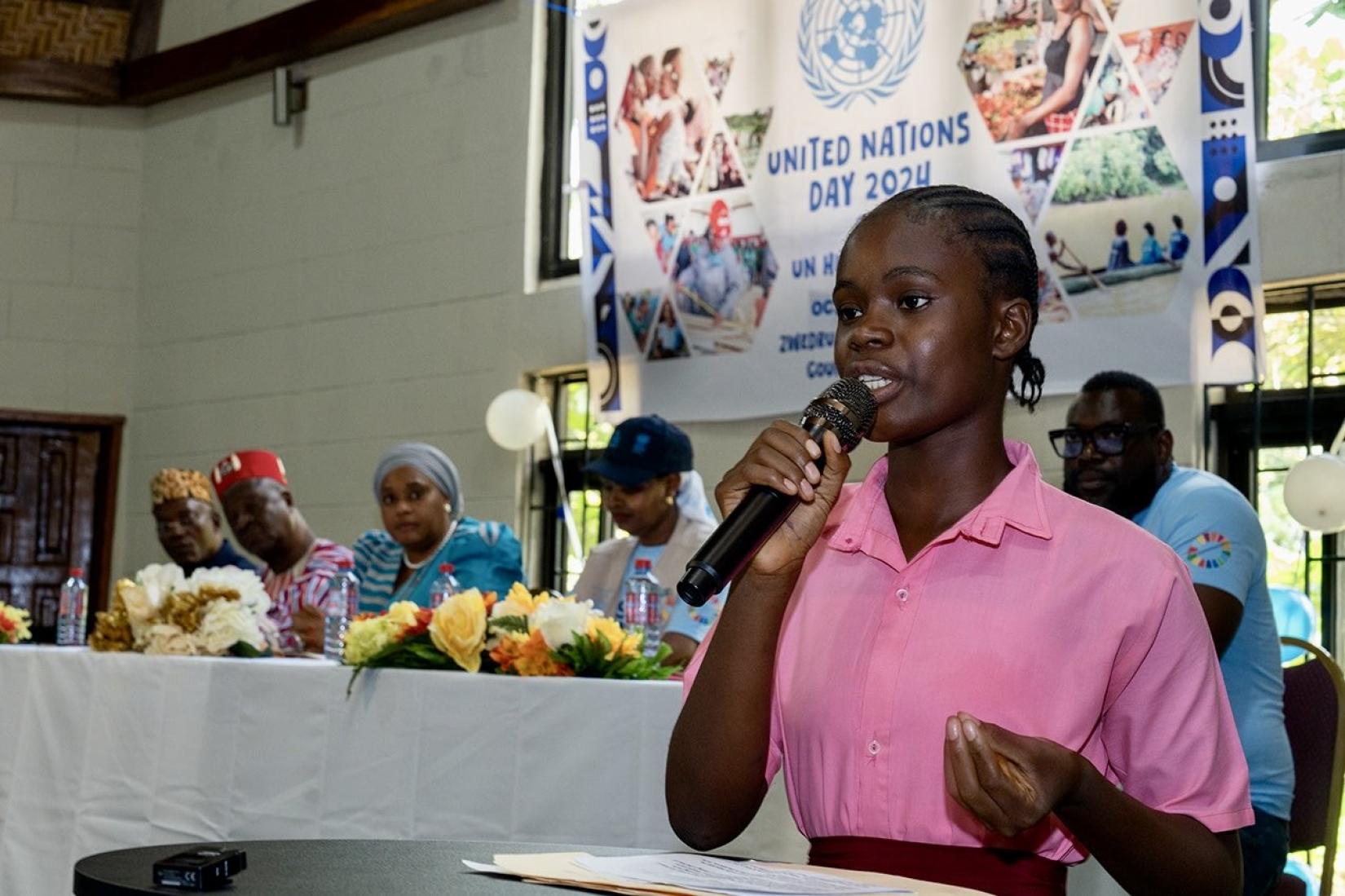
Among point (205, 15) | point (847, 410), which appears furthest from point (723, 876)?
point (205, 15)

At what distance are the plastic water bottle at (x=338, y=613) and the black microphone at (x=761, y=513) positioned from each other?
2.04 meters

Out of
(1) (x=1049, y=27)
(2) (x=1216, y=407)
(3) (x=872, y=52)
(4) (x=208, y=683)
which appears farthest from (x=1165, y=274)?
(4) (x=208, y=683)

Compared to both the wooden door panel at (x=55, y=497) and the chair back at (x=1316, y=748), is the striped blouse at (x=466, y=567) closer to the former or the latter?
the chair back at (x=1316, y=748)

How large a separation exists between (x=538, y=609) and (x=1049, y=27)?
2618 millimetres

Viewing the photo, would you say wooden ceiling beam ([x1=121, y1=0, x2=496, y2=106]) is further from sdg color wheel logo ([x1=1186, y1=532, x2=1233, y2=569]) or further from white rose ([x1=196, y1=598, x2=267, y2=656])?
sdg color wheel logo ([x1=1186, y1=532, x2=1233, y2=569])

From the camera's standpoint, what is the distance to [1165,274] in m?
4.25

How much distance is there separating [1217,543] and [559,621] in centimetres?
109

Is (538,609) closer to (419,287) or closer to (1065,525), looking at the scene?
(1065,525)

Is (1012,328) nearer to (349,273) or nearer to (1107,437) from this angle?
(1107,437)

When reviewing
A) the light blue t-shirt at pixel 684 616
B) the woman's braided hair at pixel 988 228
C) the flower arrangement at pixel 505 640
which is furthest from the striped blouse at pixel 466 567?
the woman's braided hair at pixel 988 228

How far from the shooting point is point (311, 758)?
Answer: 2.79 m

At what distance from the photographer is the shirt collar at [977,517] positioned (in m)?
1.29

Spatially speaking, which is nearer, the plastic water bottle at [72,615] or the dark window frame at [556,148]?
the plastic water bottle at [72,615]

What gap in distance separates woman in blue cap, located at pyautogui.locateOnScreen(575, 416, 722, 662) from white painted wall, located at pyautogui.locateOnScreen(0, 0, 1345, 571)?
1142 mm
